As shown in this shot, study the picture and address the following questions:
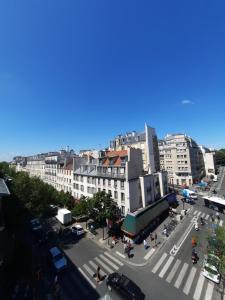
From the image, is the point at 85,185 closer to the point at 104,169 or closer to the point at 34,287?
the point at 104,169

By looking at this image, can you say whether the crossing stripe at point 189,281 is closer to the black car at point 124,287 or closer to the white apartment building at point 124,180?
the black car at point 124,287

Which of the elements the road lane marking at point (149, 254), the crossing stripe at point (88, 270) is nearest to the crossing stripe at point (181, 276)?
the road lane marking at point (149, 254)

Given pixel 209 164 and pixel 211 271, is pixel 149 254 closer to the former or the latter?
pixel 211 271

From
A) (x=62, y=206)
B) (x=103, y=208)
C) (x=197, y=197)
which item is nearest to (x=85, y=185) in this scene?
(x=62, y=206)

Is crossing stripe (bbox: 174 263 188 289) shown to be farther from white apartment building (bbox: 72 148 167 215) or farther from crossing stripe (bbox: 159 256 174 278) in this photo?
white apartment building (bbox: 72 148 167 215)

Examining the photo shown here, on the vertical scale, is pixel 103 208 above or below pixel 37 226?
above

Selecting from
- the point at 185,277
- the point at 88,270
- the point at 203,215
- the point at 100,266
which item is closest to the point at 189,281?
the point at 185,277
